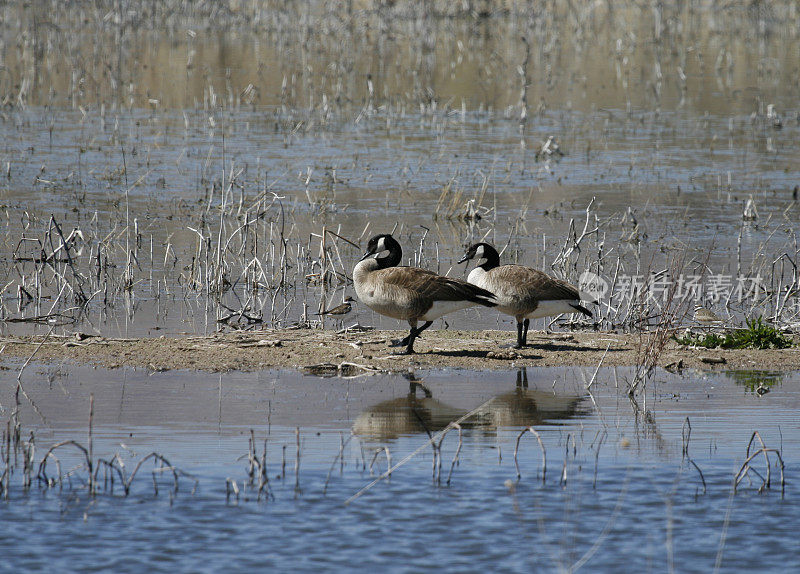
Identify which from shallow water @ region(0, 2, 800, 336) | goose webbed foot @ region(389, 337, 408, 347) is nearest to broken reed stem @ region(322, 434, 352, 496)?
goose webbed foot @ region(389, 337, 408, 347)

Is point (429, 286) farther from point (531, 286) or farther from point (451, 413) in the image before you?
point (451, 413)

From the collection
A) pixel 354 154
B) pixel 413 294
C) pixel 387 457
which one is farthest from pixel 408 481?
pixel 354 154

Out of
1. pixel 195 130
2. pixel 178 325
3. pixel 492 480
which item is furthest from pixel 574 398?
pixel 195 130

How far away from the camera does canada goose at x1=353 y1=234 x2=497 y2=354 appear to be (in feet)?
36.7

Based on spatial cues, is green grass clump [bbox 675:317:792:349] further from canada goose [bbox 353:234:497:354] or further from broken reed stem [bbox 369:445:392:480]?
broken reed stem [bbox 369:445:392:480]

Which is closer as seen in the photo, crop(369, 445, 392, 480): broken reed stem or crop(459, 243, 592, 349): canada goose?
crop(369, 445, 392, 480): broken reed stem

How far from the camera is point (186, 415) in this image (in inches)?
365

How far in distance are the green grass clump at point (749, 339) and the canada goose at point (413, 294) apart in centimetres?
224

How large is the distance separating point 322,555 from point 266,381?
12.8 feet

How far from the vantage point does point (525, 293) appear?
11.4m

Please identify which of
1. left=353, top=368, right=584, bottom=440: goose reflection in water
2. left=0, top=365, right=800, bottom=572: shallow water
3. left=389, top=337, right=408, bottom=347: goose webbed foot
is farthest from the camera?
left=389, top=337, right=408, bottom=347: goose webbed foot

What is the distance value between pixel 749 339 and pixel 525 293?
7.85 feet

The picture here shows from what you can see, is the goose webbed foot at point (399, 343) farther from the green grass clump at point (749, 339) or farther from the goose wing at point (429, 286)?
the green grass clump at point (749, 339)

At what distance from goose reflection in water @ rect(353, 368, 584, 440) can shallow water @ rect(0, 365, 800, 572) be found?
3 centimetres
